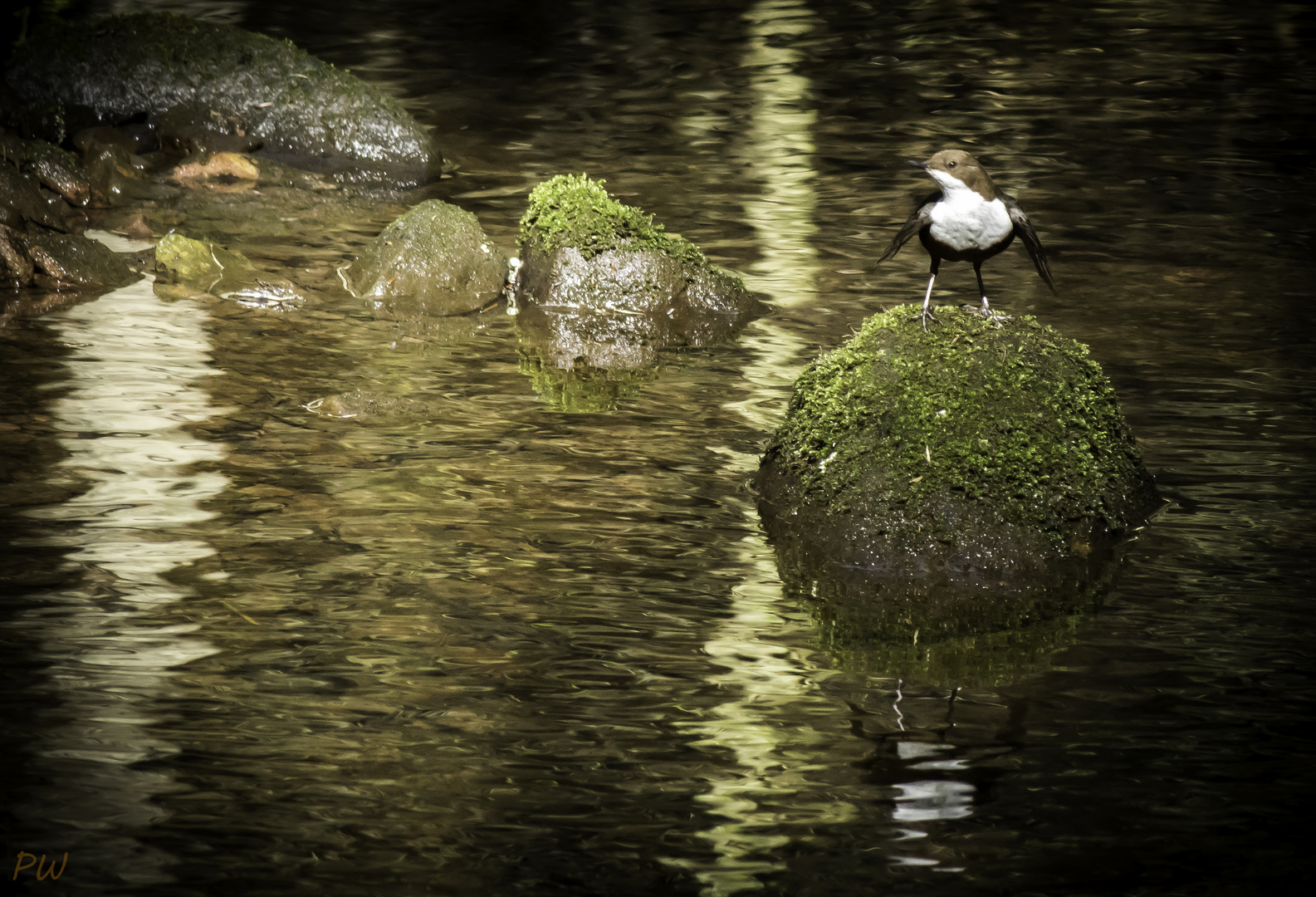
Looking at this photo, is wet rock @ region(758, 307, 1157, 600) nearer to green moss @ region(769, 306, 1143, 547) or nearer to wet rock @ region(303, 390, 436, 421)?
green moss @ region(769, 306, 1143, 547)

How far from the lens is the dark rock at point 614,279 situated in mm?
8992

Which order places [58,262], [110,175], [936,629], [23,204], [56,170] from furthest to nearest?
[110,175] → [56,170] → [23,204] → [58,262] → [936,629]

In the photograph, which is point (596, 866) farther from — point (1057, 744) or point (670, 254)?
point (670, 254)

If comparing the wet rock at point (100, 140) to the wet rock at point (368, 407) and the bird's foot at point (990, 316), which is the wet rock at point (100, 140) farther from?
the bird's foot at point (990, 316)

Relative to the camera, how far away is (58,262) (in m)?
9.38

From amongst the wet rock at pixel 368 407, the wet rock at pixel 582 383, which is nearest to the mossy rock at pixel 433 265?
the wet rock at pixel 582 383

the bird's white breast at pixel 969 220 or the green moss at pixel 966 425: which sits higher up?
the bird's white breast at pixel 969 220

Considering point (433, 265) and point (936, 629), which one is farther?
point (433, 265)

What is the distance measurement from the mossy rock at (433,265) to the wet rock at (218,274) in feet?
1.64

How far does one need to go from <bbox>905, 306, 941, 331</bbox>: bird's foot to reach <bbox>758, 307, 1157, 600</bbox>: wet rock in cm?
4

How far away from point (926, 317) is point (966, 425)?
1.77 ft

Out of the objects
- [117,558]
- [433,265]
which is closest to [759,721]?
[117,558]

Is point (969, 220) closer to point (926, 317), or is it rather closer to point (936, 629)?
point (926, 317)

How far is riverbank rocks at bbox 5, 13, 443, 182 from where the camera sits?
41.6ft
